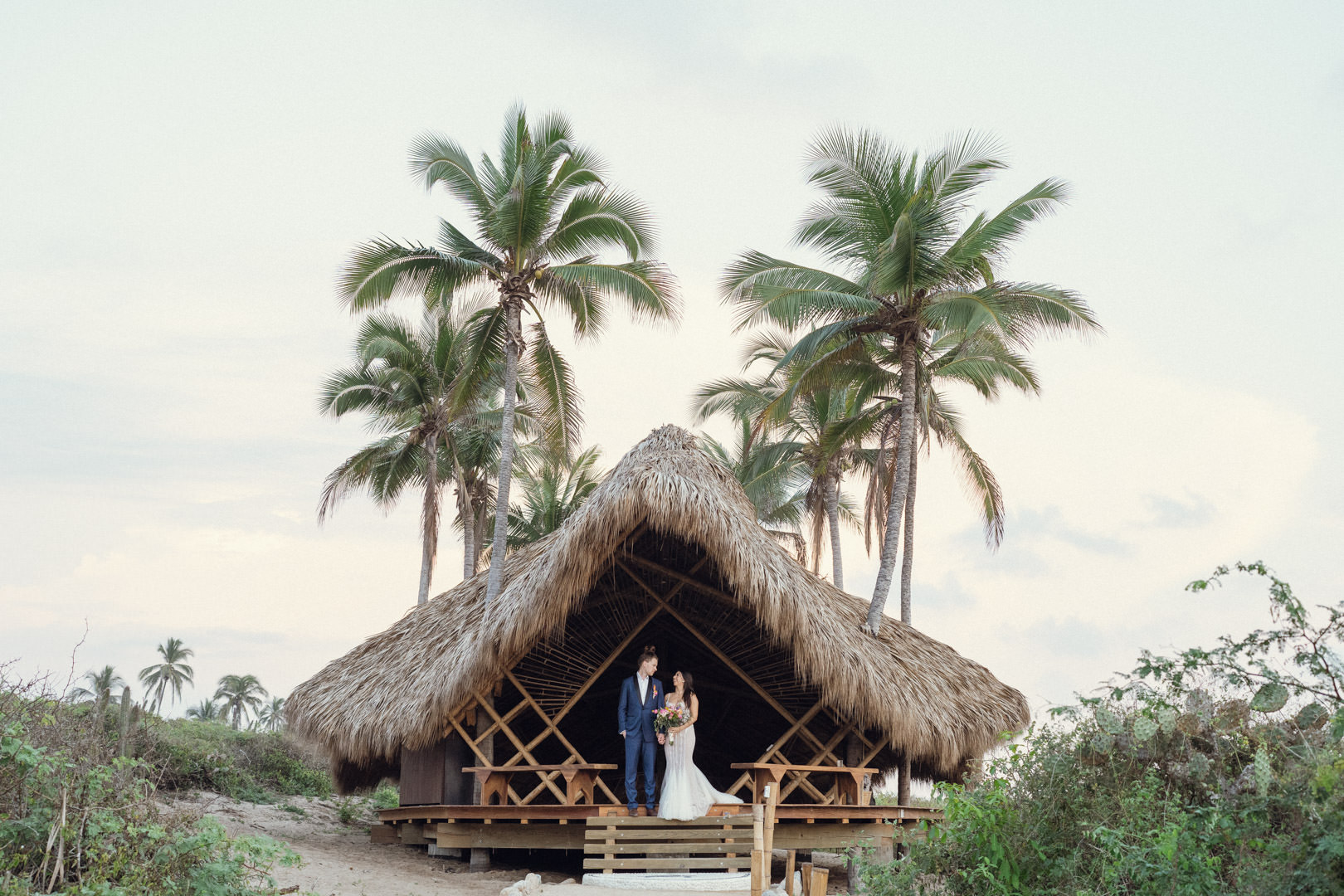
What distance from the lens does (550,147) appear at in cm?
1435

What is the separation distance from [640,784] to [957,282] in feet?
25.7

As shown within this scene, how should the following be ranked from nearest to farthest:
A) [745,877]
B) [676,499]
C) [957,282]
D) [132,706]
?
[745,877]
[676,499]
[132,706]
[957,282]

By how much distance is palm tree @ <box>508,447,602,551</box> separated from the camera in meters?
26.5

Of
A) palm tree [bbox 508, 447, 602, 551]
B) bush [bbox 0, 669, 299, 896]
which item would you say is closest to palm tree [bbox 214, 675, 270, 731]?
palm tree [bbox 508, 447, 602, 551]

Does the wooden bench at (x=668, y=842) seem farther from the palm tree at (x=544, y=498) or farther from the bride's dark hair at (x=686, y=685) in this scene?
the palm tree at (x=544, y=498)

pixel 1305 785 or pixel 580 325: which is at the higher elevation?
pixel 580 325

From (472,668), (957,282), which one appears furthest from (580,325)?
(472,668)

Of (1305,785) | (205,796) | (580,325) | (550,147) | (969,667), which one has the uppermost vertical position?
(550,147)

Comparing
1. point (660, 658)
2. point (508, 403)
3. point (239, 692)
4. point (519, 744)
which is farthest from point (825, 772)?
point (239, 692)

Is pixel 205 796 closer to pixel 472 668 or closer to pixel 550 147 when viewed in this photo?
pixel 472 668

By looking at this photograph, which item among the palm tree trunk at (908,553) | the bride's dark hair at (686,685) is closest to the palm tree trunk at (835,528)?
the palm tree trunk at (908,553)

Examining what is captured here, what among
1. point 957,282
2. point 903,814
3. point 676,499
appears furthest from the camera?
point 957,282

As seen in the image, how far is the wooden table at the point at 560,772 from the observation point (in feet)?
35.2

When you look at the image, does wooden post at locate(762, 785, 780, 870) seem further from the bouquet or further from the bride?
the bouquet
